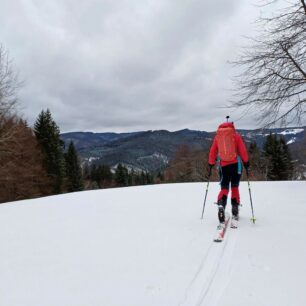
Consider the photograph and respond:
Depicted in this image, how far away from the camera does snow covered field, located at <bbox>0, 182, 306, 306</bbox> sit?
9.75 ft

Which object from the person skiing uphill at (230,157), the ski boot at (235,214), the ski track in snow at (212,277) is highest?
the person skiing uphill at (230,157)

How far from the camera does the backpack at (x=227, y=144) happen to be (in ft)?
19.3

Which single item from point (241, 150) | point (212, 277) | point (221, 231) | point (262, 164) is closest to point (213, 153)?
point (241, 150)

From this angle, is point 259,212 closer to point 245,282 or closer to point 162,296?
point 245,282

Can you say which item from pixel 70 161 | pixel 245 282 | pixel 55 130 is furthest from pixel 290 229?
pixel 70 161

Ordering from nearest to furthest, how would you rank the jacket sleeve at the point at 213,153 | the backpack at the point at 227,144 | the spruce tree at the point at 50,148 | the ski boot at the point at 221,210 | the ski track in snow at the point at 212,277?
1. the ski track in snow at the point at 212,277
2. the ski boot at the point at 221,210
3. the backpack at the point at 227,144
4. the jacket sleeve at the point at 213,153
5. the spruce tree at the point at 50,148

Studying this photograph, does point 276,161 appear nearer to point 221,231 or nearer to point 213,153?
point 213,153

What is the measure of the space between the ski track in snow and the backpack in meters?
1.85

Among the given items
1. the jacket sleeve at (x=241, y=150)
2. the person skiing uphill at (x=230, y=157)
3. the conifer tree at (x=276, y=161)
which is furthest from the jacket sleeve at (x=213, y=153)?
the conifer tree at (x=276, y=161)

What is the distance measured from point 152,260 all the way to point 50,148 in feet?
107

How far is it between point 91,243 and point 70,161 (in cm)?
4392

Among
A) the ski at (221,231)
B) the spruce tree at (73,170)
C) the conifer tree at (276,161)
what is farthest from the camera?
the conifer tree at (276,161)

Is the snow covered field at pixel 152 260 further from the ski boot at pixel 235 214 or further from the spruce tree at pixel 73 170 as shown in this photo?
the spruce tree at pixel 73 170

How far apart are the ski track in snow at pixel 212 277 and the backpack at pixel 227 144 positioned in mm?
1847
